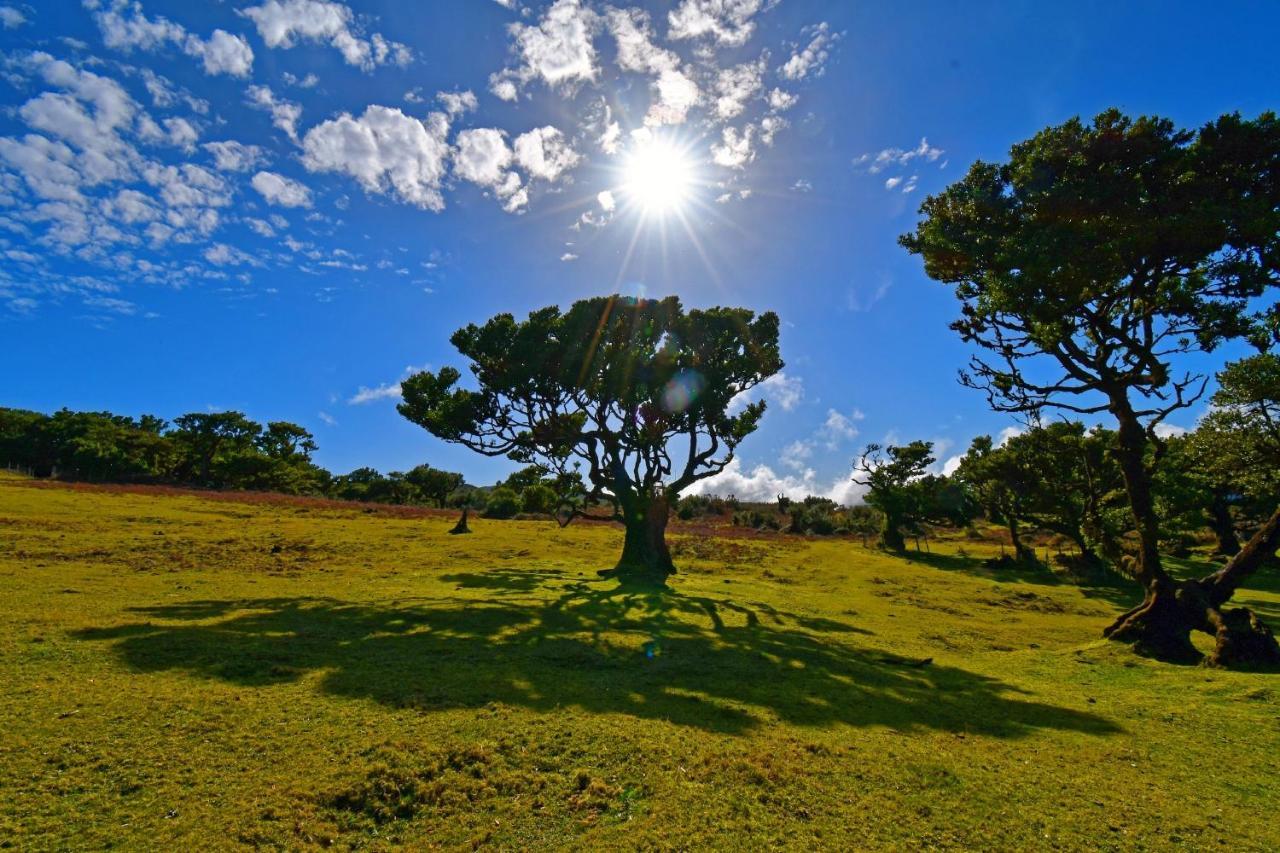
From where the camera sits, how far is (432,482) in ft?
281

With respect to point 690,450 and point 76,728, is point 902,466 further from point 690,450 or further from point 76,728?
point 76,728

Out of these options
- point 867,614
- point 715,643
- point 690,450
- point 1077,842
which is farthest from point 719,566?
point 1077,842

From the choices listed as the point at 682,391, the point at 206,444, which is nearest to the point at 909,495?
the point at 682,391

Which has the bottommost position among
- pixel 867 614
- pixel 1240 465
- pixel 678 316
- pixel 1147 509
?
pixel 867 614

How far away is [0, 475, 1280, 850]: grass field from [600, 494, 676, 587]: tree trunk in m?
10.4

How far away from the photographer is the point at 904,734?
753 centimetres

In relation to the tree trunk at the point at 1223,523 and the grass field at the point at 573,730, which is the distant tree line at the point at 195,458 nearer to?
the grass field at the point at 573,730

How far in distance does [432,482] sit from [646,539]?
6632cm

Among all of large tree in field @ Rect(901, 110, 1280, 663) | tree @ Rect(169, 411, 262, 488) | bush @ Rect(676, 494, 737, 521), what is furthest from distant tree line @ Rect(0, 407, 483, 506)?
large tree in field @ Rect(901, 110, 1280, 663)

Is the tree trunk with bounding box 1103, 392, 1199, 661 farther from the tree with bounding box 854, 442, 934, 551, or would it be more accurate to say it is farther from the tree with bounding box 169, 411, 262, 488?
the tree with bounding box 169, 411, 262, 488

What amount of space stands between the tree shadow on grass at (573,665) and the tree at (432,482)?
73.6 metres

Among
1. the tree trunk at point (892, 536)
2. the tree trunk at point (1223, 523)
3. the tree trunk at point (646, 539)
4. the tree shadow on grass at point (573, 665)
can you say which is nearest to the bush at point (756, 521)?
the tree trunk at point (892, 536)

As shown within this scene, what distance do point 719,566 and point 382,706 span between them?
91.1 feet

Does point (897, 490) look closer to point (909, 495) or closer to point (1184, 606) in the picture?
point (909, 495)
